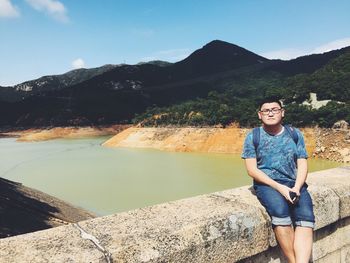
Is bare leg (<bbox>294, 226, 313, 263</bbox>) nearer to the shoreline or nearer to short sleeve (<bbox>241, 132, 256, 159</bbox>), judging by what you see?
short sleeve (<bbox>241, 132, 256, 159</bbox>)

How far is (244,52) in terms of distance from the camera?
19225cm

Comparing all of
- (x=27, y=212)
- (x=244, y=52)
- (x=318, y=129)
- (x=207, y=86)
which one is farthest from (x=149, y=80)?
(x=27, y=212)

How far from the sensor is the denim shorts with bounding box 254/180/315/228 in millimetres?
3439

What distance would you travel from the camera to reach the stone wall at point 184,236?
2627 millimetres

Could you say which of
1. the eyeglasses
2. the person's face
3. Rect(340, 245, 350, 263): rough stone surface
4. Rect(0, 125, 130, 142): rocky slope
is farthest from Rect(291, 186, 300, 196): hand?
Rect(0, 125, 130, 142): rocky slope

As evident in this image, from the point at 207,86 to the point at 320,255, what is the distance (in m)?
138

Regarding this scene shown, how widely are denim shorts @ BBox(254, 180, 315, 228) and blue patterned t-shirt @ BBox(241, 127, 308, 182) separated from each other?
0.78 feet

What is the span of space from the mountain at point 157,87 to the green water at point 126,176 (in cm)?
2869

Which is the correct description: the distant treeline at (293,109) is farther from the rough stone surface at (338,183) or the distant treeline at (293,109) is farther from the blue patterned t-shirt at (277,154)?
the blue patterned t-shirt at (277,154)

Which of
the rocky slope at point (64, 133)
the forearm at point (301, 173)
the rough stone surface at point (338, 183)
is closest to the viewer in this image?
the forearm at point (301, 173)

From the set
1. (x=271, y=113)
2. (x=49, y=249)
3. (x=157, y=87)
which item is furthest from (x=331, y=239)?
(x=157, y=87)

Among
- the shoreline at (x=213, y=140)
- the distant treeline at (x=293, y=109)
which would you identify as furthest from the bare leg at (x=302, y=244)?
the shoreline at (x=213, y=140)

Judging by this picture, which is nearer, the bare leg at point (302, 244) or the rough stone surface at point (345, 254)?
the bare leg at point (302, 244)

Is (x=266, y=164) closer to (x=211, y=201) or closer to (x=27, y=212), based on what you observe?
(x=211, y=201)
